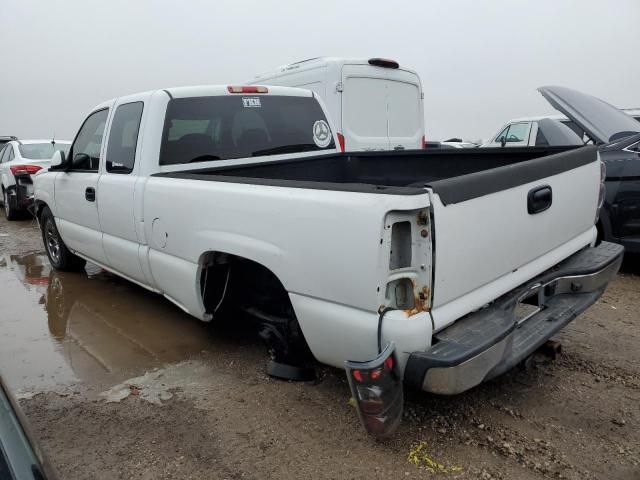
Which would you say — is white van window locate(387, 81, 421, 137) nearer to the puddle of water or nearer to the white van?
the white van

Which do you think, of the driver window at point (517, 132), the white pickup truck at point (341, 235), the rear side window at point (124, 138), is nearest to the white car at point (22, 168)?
the white pickup truck at point (341, 235)

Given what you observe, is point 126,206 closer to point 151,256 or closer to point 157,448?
point 151,256

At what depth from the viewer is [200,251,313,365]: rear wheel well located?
307 cm

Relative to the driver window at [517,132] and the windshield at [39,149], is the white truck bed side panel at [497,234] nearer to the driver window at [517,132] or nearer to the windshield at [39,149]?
the driver window at [517,132]

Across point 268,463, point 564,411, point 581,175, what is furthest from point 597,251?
point 268,463

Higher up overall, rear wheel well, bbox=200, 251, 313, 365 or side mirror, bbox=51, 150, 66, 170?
side mirror, bbox=51, 150, 66, 170

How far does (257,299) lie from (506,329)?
1.59 m

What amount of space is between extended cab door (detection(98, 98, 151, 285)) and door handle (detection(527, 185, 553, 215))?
271 centimetres

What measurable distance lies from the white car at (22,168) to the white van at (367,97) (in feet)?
18.6

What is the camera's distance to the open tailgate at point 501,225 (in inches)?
89.4

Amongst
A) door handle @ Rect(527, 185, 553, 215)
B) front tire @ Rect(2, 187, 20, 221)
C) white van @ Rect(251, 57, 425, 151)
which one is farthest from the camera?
front tire @ Rect(2, 187, 20, 221)

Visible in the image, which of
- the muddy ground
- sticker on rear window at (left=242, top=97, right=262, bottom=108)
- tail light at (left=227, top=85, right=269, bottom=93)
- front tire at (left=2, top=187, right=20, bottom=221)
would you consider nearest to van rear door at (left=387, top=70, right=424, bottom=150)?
tail light at (left=227, top=85, right=269, bottom=93)

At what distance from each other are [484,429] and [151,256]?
8.25 ft

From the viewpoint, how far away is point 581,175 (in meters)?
3.19
